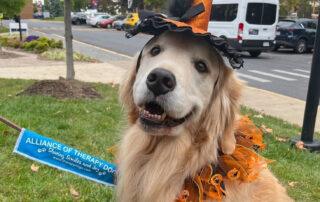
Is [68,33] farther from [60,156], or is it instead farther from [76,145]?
[60,156]

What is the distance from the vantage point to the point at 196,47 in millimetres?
2635

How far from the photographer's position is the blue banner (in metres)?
2.91

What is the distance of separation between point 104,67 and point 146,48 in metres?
12.2

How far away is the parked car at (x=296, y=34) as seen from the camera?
24.8 meters

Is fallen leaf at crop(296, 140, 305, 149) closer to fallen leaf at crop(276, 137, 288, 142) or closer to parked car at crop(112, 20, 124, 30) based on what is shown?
fallen leaf at crop(276, 137, 288, 142)

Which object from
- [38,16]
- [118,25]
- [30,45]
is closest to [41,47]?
[30,45]

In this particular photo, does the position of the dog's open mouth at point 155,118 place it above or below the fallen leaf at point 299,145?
above

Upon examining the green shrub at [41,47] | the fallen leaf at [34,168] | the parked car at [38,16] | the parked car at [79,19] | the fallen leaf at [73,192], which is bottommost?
the parked car at [38,16]

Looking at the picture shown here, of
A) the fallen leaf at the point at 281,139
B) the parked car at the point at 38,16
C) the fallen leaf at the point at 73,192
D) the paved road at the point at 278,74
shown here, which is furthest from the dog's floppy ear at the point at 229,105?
the parked car at the point at 38,16

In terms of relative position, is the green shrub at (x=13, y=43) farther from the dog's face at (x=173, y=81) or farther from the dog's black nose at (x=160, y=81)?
the dog's black nose at (x=160, y=81)

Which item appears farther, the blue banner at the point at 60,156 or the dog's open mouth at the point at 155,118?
the blue banner at the point at 60,156

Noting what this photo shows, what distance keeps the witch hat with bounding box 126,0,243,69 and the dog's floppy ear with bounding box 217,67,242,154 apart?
0.41ft

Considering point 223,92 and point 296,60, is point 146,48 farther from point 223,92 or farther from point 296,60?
point 296,60

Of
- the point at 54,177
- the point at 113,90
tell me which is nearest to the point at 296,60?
the point at 113,90
